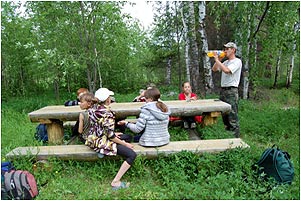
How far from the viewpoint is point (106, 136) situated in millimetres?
3363

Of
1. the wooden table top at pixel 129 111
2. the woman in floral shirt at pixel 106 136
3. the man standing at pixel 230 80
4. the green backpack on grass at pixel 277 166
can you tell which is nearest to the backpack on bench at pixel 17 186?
the woman in floral shirt at pixel 106 136

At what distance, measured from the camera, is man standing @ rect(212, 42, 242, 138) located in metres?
4.46

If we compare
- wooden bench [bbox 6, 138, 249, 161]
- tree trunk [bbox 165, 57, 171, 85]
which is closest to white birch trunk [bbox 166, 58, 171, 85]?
tree trunk [bbox 165, 57, 171, 85]

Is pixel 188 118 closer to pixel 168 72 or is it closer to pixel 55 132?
pixel 55 132

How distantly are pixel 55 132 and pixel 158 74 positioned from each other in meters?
11.8

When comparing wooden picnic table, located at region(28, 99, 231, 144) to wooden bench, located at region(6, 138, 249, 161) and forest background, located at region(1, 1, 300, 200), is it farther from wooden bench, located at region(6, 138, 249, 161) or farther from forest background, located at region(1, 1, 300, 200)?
wooden bench, located at region(6, 138, 249, 161)

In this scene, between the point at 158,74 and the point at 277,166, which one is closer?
the point at 277,166

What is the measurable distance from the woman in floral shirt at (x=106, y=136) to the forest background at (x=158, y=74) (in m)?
0.20

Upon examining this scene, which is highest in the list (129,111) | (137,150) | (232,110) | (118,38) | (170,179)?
(118,38)

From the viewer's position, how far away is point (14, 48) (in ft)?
33.0

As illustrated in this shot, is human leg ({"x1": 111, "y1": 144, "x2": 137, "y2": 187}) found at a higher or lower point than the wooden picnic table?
lower

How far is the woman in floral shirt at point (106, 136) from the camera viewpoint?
3.30 metres

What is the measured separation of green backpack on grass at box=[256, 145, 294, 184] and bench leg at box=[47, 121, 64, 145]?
2983mm

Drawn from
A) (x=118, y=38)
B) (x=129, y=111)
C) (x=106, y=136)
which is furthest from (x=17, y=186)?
(x=118, y=38)
